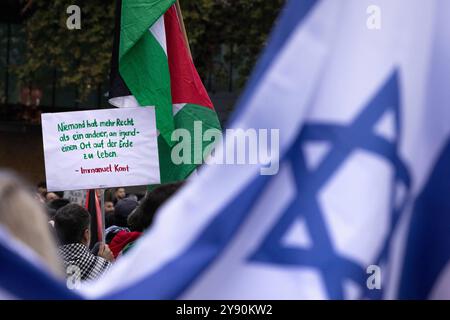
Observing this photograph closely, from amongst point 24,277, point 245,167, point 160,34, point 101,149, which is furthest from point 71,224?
point 24,277

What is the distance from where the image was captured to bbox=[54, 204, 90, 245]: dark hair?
5488 millimetres

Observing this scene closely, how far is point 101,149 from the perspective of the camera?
285 inches

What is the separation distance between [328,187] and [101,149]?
17.0 ft

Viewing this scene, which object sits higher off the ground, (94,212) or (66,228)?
(66,228)

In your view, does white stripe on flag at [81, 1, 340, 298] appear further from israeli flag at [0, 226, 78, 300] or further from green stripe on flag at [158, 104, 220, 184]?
green stripe on flag at [158, 104, 220, 184]

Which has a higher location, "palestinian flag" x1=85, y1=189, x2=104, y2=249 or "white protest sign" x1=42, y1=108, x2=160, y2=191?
"white protest sign" x1=42, y1=108, x2=160, y2=191

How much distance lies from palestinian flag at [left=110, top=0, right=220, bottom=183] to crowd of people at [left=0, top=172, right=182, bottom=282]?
1.22 metres

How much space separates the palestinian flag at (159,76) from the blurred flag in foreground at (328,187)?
5.09 metres

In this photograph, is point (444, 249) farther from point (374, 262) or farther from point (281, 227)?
point (281, 227)

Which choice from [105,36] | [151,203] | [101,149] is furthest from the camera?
[105,36]

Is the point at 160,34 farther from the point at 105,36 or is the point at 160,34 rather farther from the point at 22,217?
the point at 105,36

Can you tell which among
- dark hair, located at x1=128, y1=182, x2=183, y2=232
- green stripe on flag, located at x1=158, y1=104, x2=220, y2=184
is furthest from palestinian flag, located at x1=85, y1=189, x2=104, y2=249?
dark hair, located at x1=128, y1=182, x2=183, y2=232

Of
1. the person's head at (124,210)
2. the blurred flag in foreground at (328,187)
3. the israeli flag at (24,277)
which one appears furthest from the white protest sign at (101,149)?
the israeli flag at (24,277)

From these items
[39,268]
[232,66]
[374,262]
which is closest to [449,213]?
[374,262]
